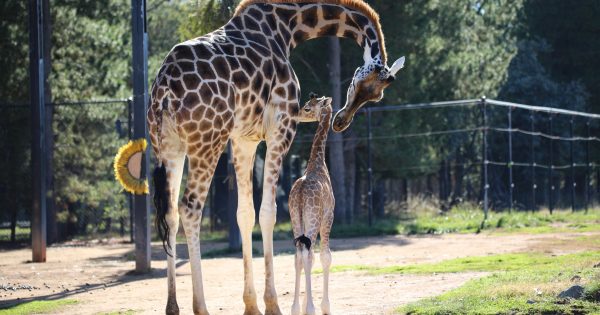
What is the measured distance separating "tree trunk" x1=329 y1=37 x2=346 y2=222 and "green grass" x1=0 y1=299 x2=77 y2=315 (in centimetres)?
1349

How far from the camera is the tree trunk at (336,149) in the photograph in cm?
2461

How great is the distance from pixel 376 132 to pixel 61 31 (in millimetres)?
9102

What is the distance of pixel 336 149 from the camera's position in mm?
24656

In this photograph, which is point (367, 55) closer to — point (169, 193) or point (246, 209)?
point (246, 209)

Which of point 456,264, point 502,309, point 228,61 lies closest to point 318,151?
point 228,61

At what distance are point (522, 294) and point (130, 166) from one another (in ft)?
19.6

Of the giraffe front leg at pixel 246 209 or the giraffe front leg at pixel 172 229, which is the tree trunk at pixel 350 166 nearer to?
the giraffe front leg at pixel 246 209

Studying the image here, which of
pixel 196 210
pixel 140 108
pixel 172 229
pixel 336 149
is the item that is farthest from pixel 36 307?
pixel 336 149

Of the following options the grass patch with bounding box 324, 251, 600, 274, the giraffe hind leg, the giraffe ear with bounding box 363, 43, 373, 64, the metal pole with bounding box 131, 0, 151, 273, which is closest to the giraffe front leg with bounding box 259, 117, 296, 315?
the giraffe hind leg

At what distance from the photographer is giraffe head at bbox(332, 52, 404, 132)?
32.9ft

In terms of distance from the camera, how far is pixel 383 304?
32.4 feet

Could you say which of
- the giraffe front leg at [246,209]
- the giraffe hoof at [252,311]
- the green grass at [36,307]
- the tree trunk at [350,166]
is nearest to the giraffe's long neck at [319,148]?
the giraffe front leg at [246,209]

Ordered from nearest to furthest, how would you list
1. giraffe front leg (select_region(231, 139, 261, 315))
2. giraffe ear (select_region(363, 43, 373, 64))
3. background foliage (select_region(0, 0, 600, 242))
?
giraffe front leg (select_region(231, 139, 261, 315)), giraffe ear (select_region(363, 43, 373, 64)), background foliage (select_region(0, 0, 600, 242))

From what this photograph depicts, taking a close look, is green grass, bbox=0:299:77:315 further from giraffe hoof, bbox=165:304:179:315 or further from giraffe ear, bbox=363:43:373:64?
giraffe ear, bbox=363:43:373:64
